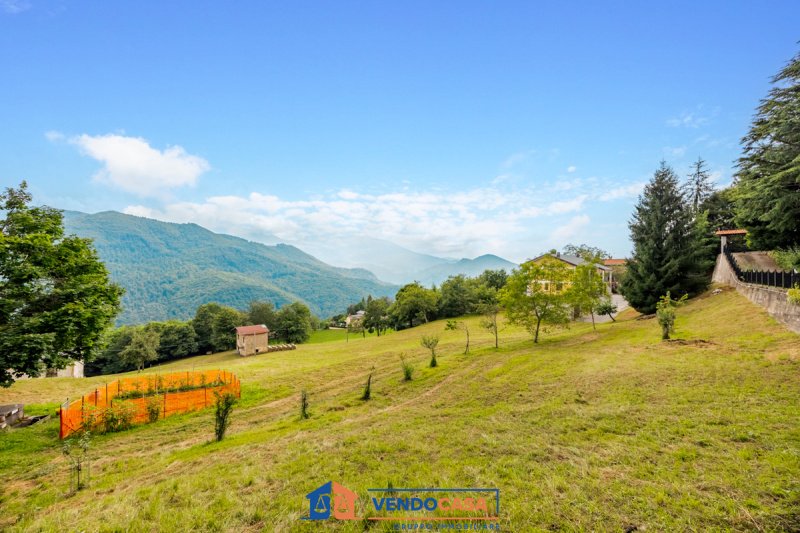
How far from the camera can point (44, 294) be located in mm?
13914

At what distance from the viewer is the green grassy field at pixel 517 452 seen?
581cm

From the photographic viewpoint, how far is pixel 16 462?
11672 mm

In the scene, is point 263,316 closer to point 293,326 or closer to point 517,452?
point 293,326

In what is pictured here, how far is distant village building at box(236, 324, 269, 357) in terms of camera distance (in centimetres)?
5856

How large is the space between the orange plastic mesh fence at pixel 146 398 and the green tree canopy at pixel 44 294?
2983mm

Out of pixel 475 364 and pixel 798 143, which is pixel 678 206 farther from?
pixel 475 364

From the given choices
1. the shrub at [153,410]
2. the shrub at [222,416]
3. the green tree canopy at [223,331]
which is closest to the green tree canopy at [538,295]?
the shrub at [222,416]

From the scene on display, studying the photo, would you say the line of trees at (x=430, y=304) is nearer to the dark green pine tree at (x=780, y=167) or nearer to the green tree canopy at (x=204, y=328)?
the green tree canopy at (x=204, y=328)

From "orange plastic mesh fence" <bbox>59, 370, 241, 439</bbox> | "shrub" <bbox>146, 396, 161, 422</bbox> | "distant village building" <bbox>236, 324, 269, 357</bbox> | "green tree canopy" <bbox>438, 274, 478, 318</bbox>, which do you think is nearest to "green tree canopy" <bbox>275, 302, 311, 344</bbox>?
"distant village building" <bbox>236, 324, 269, 357</bbox>

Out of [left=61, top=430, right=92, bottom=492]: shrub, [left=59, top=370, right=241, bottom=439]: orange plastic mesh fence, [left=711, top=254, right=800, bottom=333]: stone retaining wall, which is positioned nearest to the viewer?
[left=61, top=430, right=92, bottom=492]: shrub

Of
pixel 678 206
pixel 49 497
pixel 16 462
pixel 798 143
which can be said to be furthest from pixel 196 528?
pixel 678 206

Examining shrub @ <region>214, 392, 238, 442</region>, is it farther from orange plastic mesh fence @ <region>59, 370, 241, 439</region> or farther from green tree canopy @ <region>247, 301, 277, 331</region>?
green tree canopy @ <region>247, 301, 277, 331</region>

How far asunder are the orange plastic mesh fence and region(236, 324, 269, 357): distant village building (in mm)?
34167

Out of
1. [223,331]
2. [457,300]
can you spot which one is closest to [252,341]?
[223,331]
